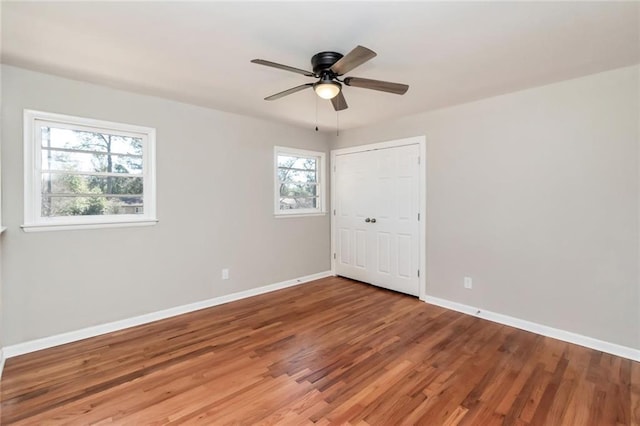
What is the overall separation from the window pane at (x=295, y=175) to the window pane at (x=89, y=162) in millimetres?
1861

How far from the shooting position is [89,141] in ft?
9.59

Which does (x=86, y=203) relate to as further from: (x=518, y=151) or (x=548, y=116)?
(x=548, y=116)

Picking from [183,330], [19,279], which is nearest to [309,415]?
[183,330]

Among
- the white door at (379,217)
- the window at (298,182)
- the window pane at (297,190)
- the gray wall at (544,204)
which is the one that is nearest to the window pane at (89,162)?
the window at (298,182)

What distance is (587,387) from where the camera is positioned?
210cm

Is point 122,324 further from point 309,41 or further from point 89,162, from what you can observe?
point 309,41

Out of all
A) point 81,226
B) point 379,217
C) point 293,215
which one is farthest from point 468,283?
point 81,226

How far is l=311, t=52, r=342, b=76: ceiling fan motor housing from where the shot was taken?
7.13 ft

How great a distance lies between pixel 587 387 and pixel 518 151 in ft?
6.80

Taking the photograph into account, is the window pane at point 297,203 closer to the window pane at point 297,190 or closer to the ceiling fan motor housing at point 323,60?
the window pane at point 297,190

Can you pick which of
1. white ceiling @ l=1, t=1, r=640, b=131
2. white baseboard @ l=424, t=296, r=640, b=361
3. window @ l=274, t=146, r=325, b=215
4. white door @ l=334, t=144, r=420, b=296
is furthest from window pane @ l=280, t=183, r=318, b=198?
white baseboard @ l=424, t=296, r=640, b=361

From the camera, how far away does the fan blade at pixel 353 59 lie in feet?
5.75

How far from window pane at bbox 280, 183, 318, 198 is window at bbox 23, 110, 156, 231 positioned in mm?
1804

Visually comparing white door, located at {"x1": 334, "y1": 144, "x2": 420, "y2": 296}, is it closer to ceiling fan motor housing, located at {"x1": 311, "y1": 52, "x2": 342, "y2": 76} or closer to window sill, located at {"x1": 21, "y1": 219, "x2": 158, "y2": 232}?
ceiling fan motor housing, located at {"x1": 311, "y1": 52, "x2": 342, "y2": 76}
